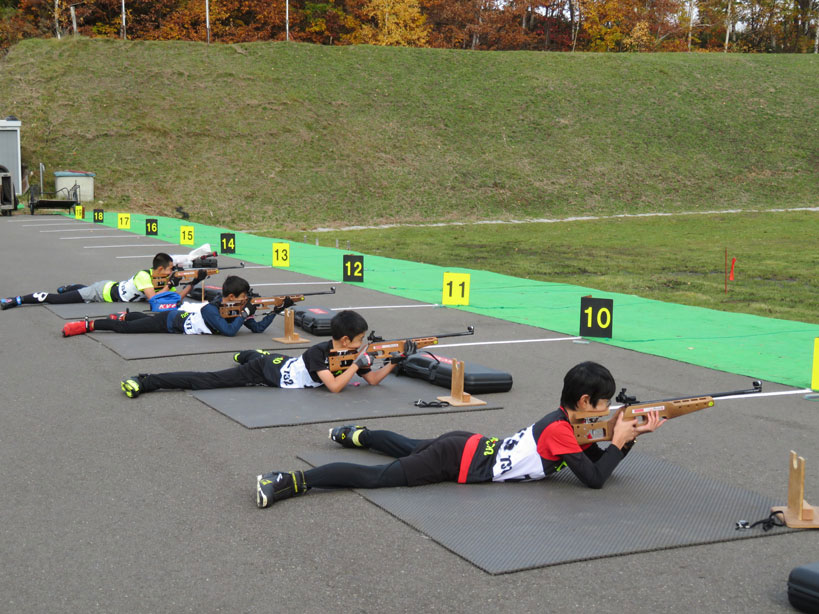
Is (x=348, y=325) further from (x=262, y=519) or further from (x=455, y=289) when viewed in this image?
(x=455, y=289)

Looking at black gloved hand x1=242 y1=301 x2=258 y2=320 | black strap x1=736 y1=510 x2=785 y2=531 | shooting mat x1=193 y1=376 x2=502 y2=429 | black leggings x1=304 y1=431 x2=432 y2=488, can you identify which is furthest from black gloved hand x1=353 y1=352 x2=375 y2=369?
black strap x1=736 y1=510 x2=785 y2=531

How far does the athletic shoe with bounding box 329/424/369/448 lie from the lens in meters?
5.87

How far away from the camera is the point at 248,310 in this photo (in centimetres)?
991

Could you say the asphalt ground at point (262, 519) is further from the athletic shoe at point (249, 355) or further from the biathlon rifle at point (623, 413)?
the athletic shoe at point (249, 355)

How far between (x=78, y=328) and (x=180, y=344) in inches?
55.1

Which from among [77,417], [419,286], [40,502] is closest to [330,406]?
[77,417]

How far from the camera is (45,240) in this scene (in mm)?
21953

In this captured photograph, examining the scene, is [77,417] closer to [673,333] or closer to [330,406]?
[330,406]

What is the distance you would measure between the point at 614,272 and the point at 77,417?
12.9 meters

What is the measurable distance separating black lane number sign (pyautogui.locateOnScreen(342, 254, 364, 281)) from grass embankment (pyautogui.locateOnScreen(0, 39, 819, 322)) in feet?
39.3

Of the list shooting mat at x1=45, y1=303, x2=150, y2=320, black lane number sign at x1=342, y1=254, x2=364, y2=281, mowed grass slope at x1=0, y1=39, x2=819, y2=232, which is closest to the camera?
shooting mat at x1=45, y1=303, x2=150, y2=320

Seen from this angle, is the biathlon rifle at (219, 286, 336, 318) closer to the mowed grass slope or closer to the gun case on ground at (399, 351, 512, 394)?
the gun case on ground at (399, 351, 512, 394)

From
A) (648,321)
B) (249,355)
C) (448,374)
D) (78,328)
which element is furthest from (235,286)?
(648,321)

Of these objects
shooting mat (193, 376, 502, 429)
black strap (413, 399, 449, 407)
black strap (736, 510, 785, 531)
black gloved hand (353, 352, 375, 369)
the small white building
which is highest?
the small white building
